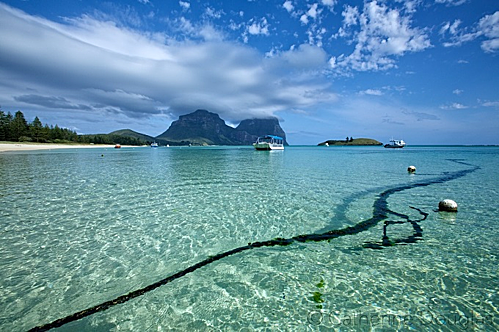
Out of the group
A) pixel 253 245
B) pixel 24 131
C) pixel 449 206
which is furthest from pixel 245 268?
pixel 24 131

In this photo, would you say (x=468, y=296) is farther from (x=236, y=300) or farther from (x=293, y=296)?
(x=236, y=300)

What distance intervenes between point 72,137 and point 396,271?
212 m

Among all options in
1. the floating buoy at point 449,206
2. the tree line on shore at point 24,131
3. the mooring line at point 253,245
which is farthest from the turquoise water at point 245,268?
the tree line on shore at point 24,131

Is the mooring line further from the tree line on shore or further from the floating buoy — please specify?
the tree line on shore

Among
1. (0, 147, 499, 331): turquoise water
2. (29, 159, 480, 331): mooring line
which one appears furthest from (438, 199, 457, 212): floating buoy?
(29, 159, 480, 331): mooring line

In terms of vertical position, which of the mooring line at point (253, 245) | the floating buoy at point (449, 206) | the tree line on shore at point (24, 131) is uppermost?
the tree line on shore at point (24, 131)

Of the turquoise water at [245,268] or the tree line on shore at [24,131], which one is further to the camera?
the tree line on shore at [24,131]

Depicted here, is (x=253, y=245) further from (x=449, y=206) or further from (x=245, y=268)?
(x=449, y=206)

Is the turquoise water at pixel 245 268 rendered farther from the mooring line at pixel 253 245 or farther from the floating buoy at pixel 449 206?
the floating buoy at pixel 449 206

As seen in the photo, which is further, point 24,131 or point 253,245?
point 24,131

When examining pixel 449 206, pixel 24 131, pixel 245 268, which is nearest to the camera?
pixel 245 268

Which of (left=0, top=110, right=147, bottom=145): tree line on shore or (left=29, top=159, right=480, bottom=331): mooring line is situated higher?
(left=0, top=110, right=147, bottom=145): tree line on shore

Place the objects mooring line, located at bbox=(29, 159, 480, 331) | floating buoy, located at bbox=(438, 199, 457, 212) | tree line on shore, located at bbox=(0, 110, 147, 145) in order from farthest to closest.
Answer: tree line on shore, located at bbox=(0, 110, 147, 145)
floating buoy, located at bbox=(438, 199, 457, 212)
mooring line, located at bbox=(29, 159, 480, 331)

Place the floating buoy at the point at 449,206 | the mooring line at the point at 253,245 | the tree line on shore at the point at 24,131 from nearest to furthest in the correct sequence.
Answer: the mooring line at the point at 253,245 → the floating buoy at the point at 449,206 → the tree line on shore at the point at 24,131
